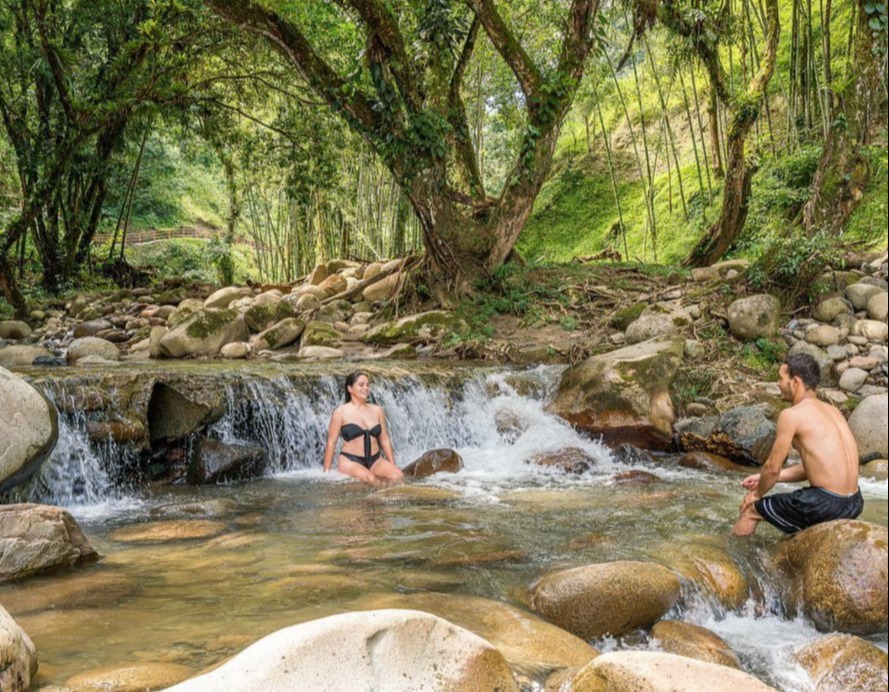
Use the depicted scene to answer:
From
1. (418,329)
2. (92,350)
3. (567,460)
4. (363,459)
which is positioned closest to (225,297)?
(92,350)

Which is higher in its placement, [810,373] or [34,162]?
[34,162]

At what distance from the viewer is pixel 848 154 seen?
28.0ft

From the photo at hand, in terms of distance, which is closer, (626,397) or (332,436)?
(332,436)

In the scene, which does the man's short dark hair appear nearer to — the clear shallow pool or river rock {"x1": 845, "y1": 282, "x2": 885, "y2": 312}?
the clear shallow pool

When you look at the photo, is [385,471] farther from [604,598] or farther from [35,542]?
[604,598]

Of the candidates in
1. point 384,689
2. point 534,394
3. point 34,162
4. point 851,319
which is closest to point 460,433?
point 534,394

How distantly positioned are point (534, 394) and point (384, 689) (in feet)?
20.1

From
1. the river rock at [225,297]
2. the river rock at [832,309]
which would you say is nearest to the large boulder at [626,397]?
the river rock at [832,309]

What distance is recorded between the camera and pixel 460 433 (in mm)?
7414

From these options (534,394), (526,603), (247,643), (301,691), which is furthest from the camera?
(534,394)

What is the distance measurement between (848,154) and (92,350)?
10.0 meters

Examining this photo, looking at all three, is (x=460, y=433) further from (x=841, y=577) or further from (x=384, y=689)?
(x=384, y=689)

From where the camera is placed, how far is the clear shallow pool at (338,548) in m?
2.71

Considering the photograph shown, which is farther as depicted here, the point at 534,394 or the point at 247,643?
the point at 534,394
